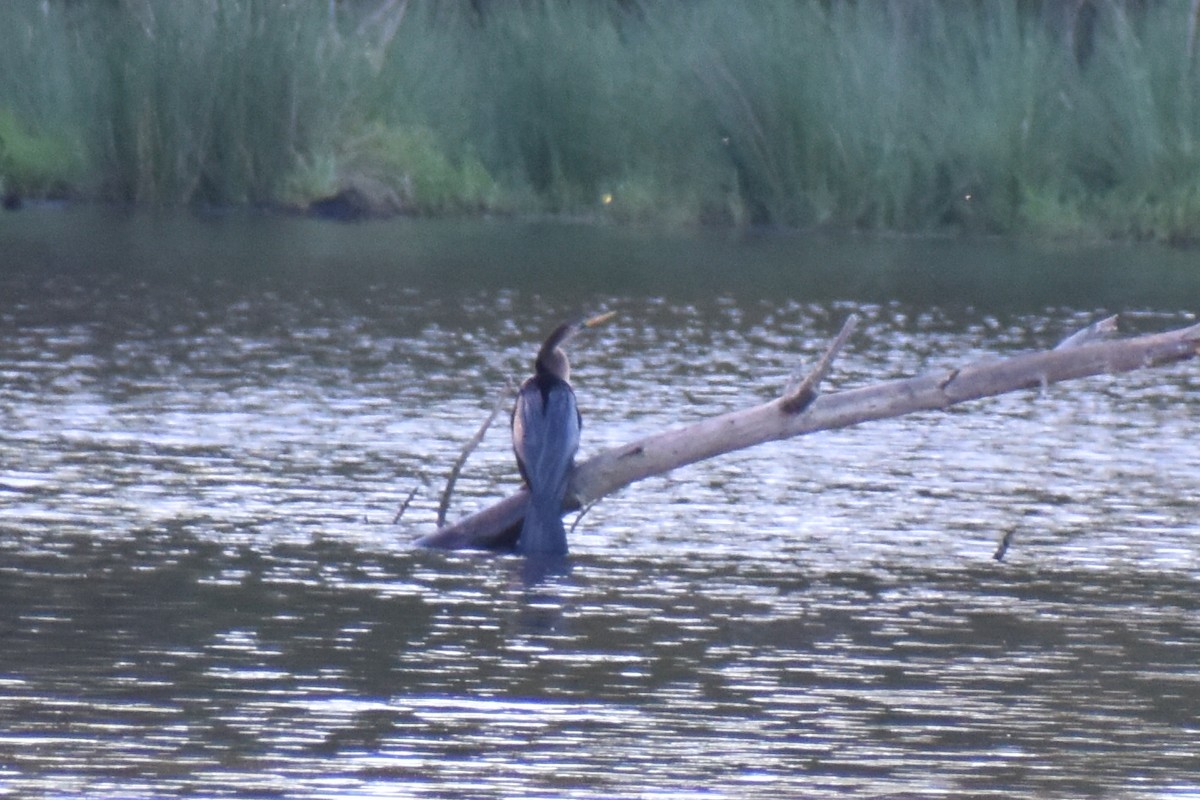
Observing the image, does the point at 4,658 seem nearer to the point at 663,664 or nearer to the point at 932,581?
the point at 663,664

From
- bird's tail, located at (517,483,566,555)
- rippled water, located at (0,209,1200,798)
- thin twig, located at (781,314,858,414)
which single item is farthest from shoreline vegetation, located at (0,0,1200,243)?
thin twig, located at (781,314,858,414)

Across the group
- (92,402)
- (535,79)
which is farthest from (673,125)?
(92,402)

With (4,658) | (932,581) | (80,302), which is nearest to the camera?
(4,658)

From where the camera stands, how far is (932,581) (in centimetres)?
872

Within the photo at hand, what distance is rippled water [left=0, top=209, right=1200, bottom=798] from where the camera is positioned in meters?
6.32

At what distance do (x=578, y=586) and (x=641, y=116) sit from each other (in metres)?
19.2

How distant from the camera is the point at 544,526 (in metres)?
8.66

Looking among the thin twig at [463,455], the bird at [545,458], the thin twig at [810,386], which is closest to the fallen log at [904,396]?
the thin twig at [810,386]

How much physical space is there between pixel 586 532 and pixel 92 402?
13.2ft

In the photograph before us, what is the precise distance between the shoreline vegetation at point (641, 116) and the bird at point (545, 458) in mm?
17251

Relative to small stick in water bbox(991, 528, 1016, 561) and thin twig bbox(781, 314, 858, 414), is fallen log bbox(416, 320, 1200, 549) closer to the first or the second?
thin twig bbox(781, 314, 858, 414)

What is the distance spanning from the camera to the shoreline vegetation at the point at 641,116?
84.5 ft

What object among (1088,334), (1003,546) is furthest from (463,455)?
(1088,334)

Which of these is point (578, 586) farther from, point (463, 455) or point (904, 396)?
point (904, 396)
